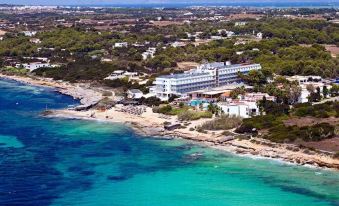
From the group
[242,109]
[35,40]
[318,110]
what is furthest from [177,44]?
[318,110]

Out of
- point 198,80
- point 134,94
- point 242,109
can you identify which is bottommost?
point 134,94

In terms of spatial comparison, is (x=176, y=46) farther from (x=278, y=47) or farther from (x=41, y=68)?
(x=41, y=68)

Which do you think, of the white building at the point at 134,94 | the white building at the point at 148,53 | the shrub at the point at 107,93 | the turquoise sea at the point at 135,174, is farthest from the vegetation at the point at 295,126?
the white building at the point at 148,53

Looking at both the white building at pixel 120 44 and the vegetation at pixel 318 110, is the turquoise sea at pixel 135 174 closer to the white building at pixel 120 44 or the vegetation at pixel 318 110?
the vegetation at pixel 318 110

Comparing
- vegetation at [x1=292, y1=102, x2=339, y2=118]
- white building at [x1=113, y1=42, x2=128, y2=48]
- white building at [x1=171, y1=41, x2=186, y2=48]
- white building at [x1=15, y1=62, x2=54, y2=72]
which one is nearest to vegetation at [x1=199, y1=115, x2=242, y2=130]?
vegetation at [x1=292, y1=102, x2=339, y2=118]

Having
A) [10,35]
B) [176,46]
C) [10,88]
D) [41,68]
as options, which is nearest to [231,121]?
[10,88]

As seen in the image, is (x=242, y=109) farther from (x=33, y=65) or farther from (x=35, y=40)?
(x=35, y=40)

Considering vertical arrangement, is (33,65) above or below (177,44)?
below
